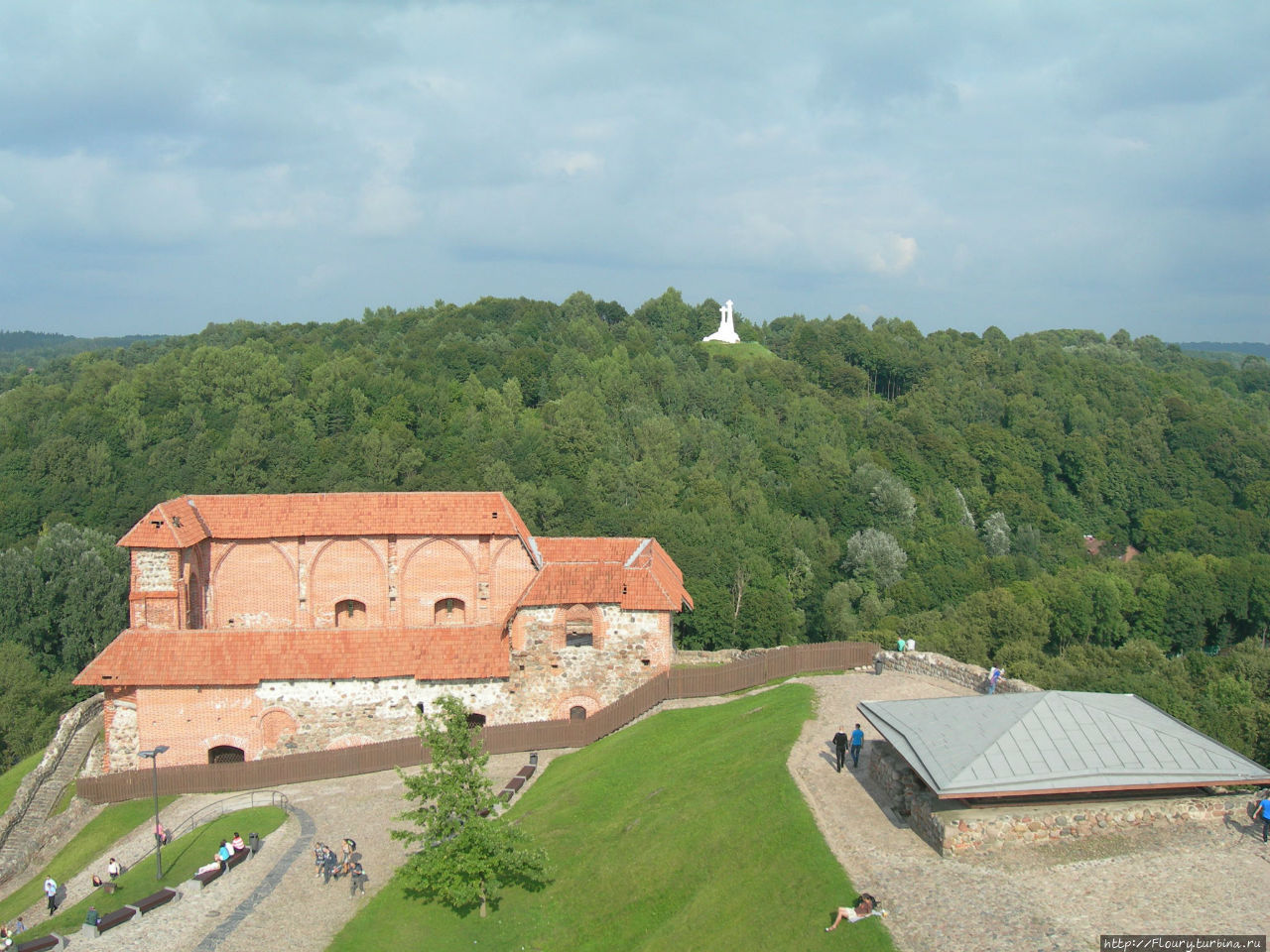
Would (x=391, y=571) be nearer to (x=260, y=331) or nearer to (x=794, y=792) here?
(x=794, y=792)

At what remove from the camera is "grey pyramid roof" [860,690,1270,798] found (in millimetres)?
17781

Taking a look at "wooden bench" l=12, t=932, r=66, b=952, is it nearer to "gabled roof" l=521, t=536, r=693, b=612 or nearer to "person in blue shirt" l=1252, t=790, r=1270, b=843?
"gabled roof" l=521, t=536, r=693, b=612

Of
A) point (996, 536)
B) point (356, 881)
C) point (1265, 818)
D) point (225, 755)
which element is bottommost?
point (225, 755)

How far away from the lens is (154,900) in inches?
888

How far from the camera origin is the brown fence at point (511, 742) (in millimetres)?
29672

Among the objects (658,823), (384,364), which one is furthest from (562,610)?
(384,364)

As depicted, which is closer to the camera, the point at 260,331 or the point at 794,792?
the point at 794,792

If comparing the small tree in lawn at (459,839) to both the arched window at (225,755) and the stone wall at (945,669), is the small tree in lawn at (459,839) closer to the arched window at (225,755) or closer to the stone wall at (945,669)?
the arched window at (225,755)

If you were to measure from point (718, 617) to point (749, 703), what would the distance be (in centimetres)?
2431

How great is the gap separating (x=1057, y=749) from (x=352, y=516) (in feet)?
87.3

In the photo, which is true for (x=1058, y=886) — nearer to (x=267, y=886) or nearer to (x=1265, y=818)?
(x=1265, y=818)

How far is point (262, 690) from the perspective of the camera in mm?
30984

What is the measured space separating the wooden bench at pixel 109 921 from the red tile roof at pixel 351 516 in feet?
52.5

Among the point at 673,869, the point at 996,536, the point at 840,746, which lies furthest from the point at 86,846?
the point at 996,536
